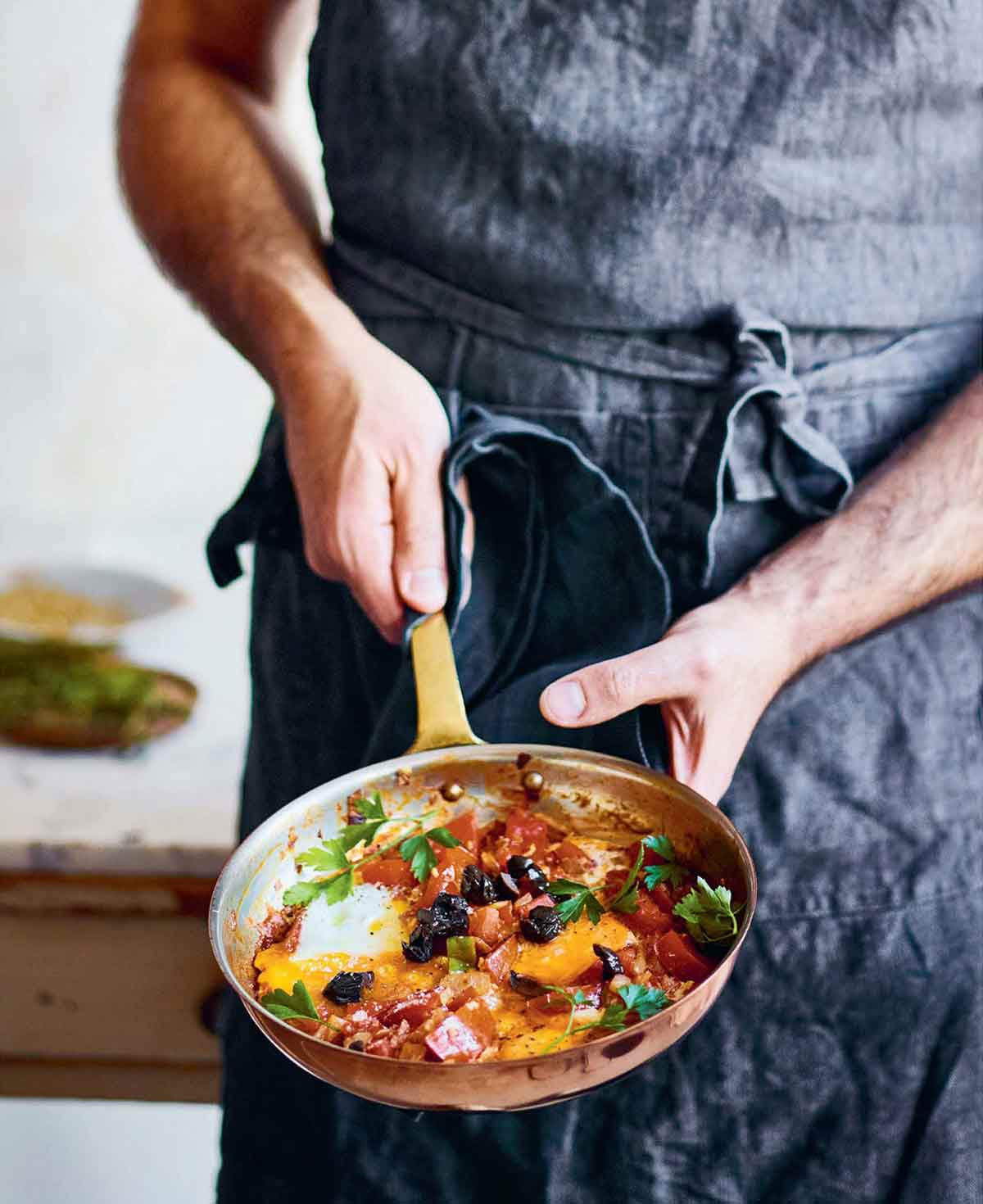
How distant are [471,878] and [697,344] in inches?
14.9

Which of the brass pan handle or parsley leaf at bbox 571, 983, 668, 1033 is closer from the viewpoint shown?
parsley leaf at bbox 571, 983, 668, 1033

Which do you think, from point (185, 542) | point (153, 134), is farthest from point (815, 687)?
point (185, 542)

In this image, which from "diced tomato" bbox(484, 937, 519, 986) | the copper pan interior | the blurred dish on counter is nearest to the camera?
the copper pan interior

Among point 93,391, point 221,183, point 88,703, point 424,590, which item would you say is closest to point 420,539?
point 424,590

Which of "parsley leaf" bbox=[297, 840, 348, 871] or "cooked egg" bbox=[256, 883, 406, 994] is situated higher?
"parsley leaf" bbox=[297, 840, 348, 871]

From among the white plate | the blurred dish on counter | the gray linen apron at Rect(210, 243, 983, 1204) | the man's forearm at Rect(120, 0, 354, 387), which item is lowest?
the white plate

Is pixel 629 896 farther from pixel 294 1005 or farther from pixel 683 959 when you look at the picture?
pixel 294 1005

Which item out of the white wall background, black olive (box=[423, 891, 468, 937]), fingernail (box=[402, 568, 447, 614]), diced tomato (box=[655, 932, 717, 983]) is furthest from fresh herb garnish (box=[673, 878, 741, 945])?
the white wall background

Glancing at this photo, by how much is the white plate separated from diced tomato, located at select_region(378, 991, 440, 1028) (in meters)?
1.48

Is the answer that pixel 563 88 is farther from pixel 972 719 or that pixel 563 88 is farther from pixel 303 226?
pixel 972 719

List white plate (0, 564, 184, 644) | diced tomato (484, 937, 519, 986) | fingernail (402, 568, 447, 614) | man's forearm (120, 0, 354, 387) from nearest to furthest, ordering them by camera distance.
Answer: diced tomato (484, 937, 519, 986)
fingernail (402, 568, 447, 614)
man's forearm (120, 0, 354, 387)
white plate (0, 564, 184, 644)

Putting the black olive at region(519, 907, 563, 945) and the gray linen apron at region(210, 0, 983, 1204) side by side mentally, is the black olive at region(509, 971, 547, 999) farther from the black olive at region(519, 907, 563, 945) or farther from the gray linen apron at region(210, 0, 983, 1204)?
the gray linen apron at region(210, 0, 983, 1204)

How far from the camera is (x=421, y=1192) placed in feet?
2.90

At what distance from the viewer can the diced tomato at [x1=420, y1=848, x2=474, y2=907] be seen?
26.9 inches
